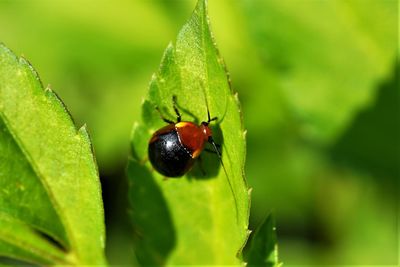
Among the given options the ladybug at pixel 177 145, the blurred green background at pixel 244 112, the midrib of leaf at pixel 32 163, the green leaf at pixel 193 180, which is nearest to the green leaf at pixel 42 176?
the midrib of leaf at pixel 32 163

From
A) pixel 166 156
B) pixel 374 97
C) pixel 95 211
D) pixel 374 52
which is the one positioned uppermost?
pixel 374 52

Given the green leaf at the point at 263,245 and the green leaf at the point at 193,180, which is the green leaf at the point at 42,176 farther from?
the green leaf at the point at 263,245

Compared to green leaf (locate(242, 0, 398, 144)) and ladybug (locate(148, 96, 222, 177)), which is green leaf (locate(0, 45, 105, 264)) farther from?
green leaf (locate(242, 0, 398, 144))

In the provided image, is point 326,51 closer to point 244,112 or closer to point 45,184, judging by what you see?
point 244,112

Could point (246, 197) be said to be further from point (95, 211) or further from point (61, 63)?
point (61, 63)

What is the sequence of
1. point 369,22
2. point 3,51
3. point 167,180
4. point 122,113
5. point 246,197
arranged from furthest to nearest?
point 122,113, point 369,22, point 167,180, point 3,51, point 246,197

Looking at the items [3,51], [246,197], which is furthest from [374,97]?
[3,51]

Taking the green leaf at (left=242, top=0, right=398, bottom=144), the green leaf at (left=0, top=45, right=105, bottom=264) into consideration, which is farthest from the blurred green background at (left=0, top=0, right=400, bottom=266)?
the green leaf at (left=0, top=45, right=105, bottom=264)
